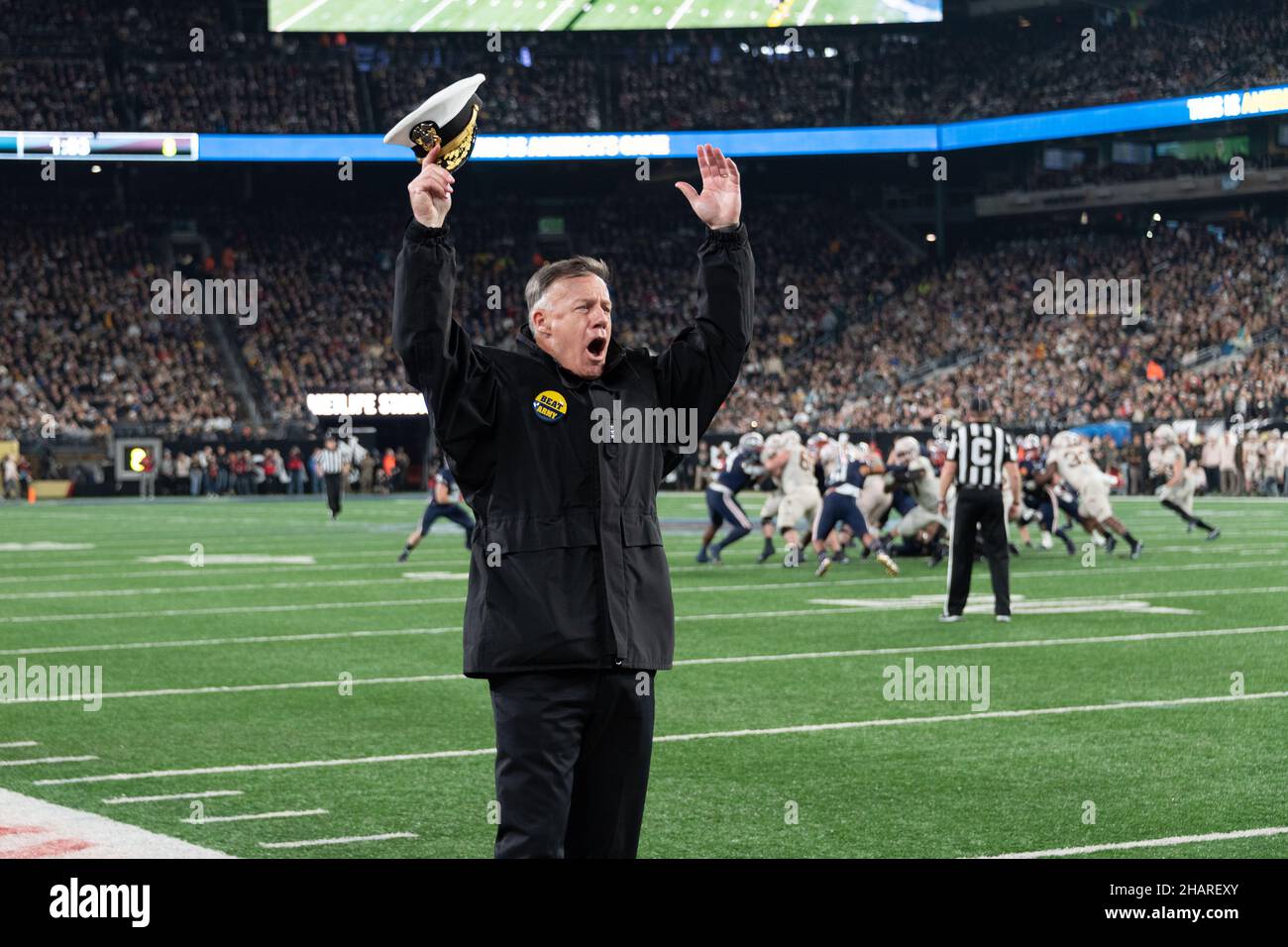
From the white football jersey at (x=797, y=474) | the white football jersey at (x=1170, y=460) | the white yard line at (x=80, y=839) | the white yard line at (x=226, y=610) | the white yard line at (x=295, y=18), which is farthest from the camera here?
the white yard line at (x=295, y=18)

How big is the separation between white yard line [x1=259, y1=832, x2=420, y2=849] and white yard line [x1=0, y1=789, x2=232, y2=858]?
231 mm

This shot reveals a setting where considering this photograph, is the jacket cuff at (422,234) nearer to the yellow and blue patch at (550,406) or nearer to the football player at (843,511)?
the yellow and blue patch at (550,406)

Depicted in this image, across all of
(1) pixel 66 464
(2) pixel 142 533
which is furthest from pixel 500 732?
(1) pixel 66 464

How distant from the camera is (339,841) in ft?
21.7

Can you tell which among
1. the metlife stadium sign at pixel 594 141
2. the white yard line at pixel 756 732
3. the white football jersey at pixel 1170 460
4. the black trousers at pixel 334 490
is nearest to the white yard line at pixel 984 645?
the white yard line at pixel 756 732

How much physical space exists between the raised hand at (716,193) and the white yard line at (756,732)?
431cm

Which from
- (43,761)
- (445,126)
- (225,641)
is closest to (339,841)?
(43,761)

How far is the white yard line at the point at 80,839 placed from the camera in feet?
20.9

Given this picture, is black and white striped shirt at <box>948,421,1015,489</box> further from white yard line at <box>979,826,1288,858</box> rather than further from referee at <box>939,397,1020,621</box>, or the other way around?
white yard line at <box>979,826,1288,858</box>

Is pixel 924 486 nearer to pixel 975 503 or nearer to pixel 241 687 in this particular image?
pixel 975 503

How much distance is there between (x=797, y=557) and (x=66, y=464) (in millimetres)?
30129

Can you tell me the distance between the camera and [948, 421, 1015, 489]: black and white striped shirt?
13945 mm

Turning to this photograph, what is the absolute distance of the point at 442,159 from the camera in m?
4.22
